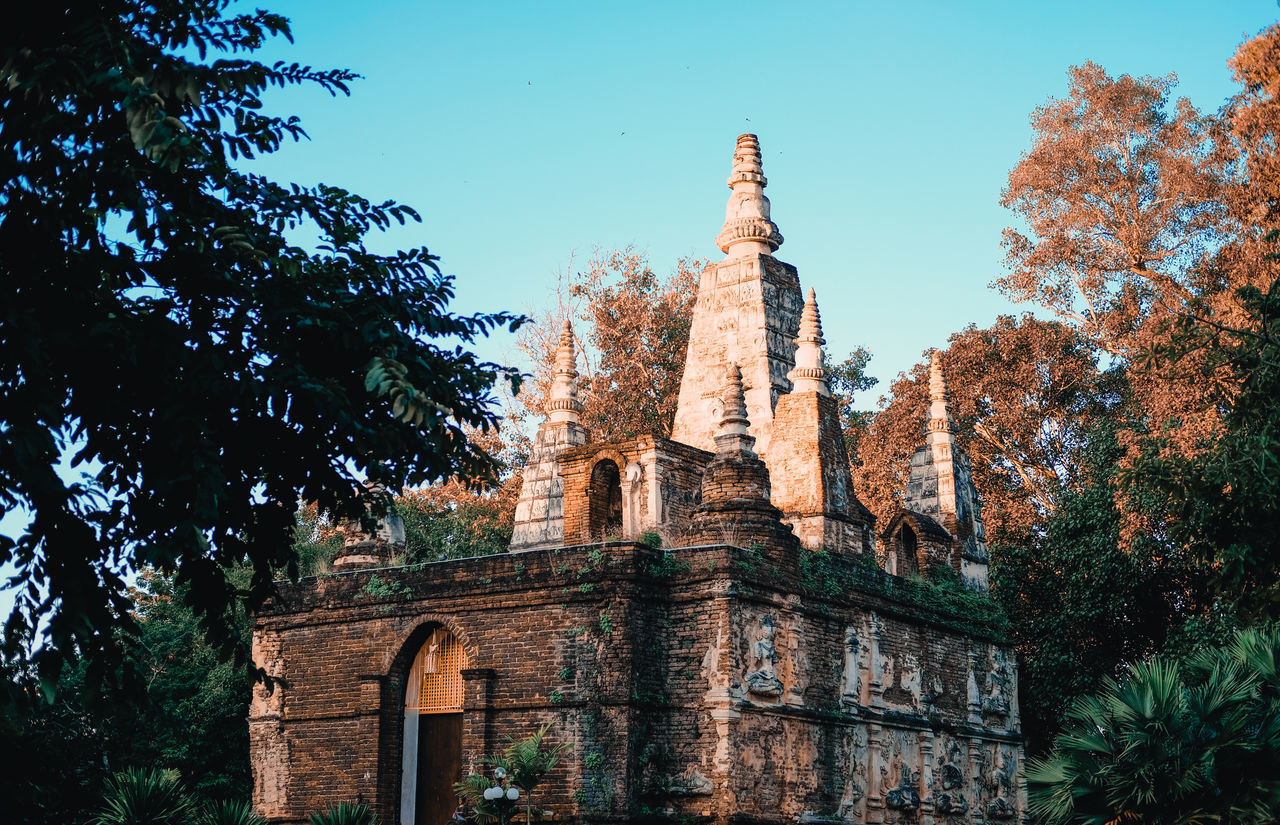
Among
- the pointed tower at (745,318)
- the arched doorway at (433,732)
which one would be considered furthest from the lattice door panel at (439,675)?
the pointed tower at (745,318)

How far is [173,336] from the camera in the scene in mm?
9711

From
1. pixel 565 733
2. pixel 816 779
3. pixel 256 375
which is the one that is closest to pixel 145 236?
pixel 256 375

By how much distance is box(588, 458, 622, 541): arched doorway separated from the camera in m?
21.3

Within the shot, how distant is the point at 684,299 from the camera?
35.2m

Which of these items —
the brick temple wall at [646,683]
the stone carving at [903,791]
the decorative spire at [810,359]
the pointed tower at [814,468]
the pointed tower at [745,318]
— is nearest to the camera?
the brick temple wall at [646,683]

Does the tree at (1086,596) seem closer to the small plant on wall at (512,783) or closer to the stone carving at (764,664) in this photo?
the stone carving at (764,664)

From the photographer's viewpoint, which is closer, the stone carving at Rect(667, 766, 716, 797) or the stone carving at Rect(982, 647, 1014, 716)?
the stone carving at Rect(667, 766, 716, 797)

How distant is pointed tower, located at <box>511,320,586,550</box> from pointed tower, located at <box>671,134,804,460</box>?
1.87m

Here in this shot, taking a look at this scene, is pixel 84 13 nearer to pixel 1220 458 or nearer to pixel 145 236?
pixel 145 236

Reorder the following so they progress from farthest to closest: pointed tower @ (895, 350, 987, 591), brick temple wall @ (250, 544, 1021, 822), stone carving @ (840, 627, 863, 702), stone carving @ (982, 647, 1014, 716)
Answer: pointed tower @ (895, 350, 987, 591) < stone carving @ (982, 647, 1014, 716) < stone carving @ (840, 627, 863, 702) < brick temple wall @ (250, 544, 1021, 822)

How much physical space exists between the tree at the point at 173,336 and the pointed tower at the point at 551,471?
11.6 meters

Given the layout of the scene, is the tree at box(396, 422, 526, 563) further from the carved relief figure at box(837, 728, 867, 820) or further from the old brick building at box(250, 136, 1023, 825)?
the carved relief figure at box(837, 728, 867, 820)

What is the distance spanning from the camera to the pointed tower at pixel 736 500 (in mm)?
18484

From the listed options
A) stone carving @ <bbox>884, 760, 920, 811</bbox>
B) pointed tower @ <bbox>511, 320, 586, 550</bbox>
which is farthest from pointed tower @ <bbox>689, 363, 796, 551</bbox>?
pointed tower @ <bbox>511, 320, 586, 550</bbox>
